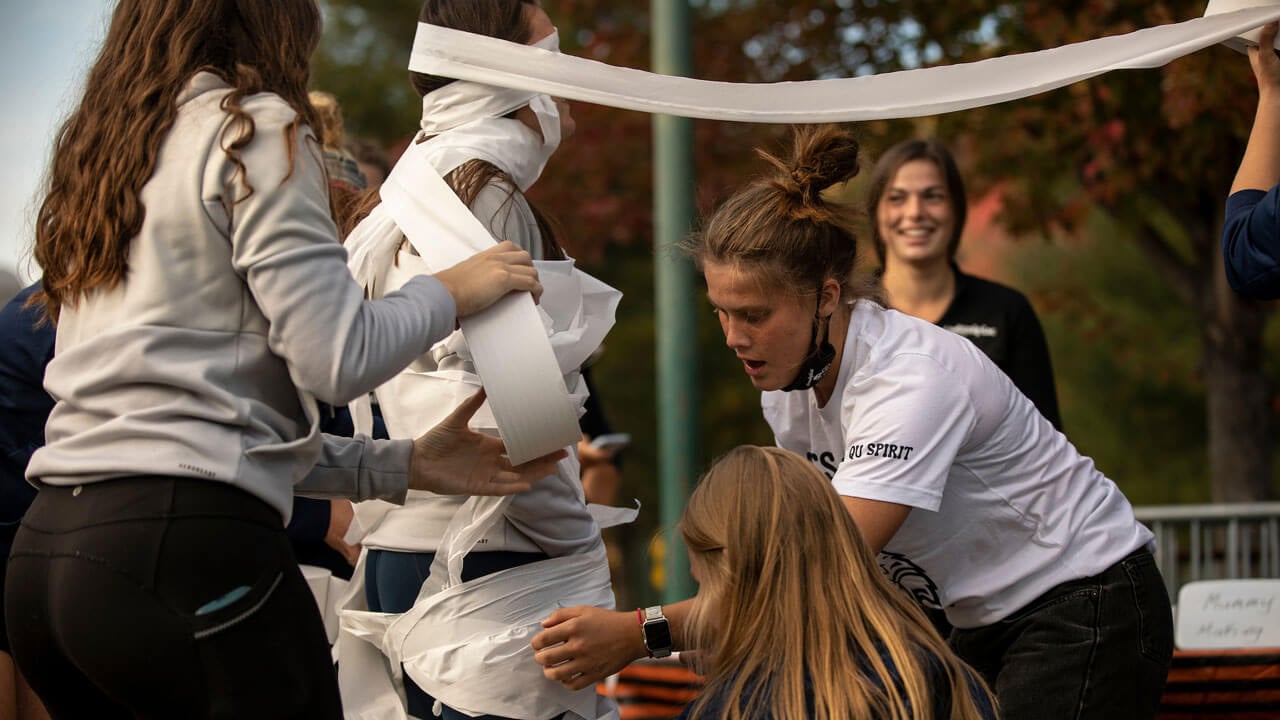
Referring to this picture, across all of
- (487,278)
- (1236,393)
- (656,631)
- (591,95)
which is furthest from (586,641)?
(1236,393)

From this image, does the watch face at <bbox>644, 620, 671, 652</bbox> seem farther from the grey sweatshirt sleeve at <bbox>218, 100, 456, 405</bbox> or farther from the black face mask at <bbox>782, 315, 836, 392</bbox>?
the grey sweatshirt sleeve at <bbox>218, 100, 456, 405</bbox>

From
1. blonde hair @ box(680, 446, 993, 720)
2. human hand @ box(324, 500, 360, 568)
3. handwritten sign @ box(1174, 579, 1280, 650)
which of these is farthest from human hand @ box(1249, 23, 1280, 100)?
human hand @ box(324, 500, 360, 568)

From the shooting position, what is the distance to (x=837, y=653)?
221 centimetres

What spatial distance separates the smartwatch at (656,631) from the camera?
8.39 feet

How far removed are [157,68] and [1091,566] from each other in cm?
204

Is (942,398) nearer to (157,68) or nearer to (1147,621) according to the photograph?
(1147,621)

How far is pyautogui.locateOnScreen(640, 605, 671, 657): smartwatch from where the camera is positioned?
8.39 ft

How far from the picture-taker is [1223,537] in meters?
5.95

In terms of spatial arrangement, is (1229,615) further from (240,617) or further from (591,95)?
(240,617)

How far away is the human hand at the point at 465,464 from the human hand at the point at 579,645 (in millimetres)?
283

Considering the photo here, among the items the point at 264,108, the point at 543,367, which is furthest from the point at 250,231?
the point at 543,367

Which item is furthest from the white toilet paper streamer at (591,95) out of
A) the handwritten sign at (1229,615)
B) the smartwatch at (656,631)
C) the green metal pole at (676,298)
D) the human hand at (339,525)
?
the green metal pole at (676,298)

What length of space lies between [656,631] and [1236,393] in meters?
5.26

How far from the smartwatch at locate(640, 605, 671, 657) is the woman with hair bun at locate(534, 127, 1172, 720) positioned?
47cm
